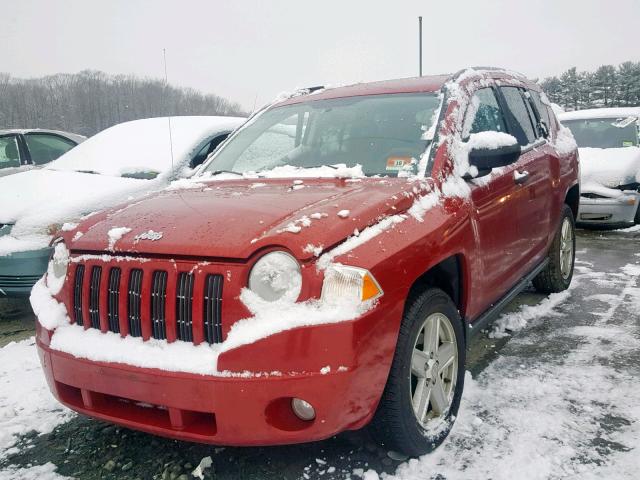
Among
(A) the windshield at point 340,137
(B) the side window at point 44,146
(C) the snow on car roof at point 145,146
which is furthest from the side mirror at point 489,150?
(B) the side window at point 44,146

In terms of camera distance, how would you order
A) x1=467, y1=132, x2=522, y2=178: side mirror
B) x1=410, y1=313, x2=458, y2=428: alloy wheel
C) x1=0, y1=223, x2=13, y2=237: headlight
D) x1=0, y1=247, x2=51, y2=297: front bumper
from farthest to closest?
x1=0, y1=223, x2=13, y2=237: headlight, x1=0, y1=247, x2=51, y2=297: front bumper, x1=467, y1=132, x2=522, y2=178: side mirror, x1=410, y1=313, x2=458, y2=428: alloy wheel

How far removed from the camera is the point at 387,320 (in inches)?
81.5

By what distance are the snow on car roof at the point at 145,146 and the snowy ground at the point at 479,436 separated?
2.14m

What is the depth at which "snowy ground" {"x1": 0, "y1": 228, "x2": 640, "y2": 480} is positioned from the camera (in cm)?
234

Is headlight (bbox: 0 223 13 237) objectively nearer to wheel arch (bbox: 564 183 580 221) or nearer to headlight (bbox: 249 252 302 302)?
headlight (bbox: 249 252 302 302)

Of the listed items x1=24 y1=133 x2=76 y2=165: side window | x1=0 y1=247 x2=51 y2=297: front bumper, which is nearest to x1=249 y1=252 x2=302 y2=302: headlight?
x1=0 y1=247 x2=51 y2=297: front bumper

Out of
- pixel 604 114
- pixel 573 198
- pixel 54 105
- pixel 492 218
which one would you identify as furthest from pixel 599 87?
pixel 492 218

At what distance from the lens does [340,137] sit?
10.5 ft

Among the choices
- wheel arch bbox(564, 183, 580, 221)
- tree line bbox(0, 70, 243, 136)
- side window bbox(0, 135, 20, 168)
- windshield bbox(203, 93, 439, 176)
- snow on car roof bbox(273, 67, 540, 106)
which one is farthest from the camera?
tree line bbox(0, 70, 243, 136)

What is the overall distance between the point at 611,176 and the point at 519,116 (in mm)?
4464

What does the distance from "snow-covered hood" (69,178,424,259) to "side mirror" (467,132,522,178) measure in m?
0.47

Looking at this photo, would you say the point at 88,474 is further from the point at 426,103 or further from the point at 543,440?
the point at 426,103

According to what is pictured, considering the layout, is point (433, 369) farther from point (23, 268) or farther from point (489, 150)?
point (23, 268)

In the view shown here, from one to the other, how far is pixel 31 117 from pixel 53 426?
67451 mm
